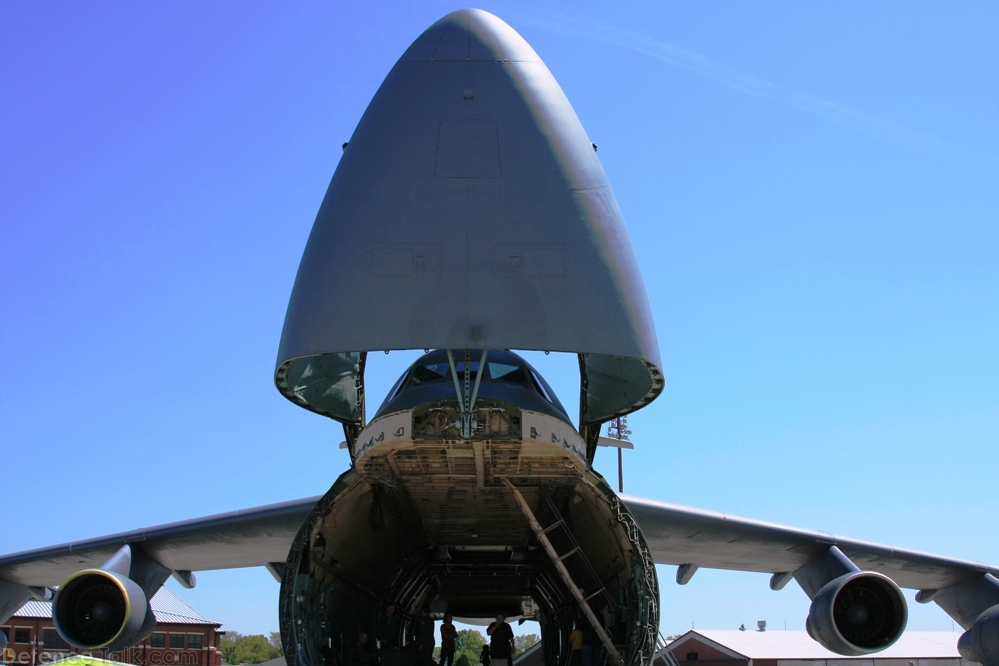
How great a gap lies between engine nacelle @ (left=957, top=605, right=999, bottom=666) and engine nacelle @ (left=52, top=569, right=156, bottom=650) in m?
8.04

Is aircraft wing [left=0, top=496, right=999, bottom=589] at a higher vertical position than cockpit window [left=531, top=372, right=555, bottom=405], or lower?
lower

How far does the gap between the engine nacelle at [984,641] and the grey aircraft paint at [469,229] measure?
431 cm

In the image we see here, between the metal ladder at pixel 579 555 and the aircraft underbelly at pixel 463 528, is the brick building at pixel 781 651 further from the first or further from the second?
the metal ladder at pixel 579 555

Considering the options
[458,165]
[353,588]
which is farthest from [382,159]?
[353,588]

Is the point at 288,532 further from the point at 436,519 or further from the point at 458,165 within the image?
the point at 458,165

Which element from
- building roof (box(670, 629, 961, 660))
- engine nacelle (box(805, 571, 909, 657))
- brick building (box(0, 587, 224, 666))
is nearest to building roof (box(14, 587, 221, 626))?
brick building (box(0, 587, 224, 666))

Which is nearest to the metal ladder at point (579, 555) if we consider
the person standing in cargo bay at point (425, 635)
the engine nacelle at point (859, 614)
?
the engine nacelle at point (859, 614)

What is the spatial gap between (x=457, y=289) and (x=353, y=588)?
5.25 m

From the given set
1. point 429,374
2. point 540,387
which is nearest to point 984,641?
point 540,387

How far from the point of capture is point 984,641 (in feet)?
33.5

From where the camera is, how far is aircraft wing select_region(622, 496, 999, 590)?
11805 millimetres

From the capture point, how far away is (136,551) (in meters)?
11.6

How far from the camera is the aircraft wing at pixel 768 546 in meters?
11.8

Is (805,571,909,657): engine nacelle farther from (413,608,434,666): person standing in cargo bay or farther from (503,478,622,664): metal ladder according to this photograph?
(413,608,434,666): person standing in cargo bay
